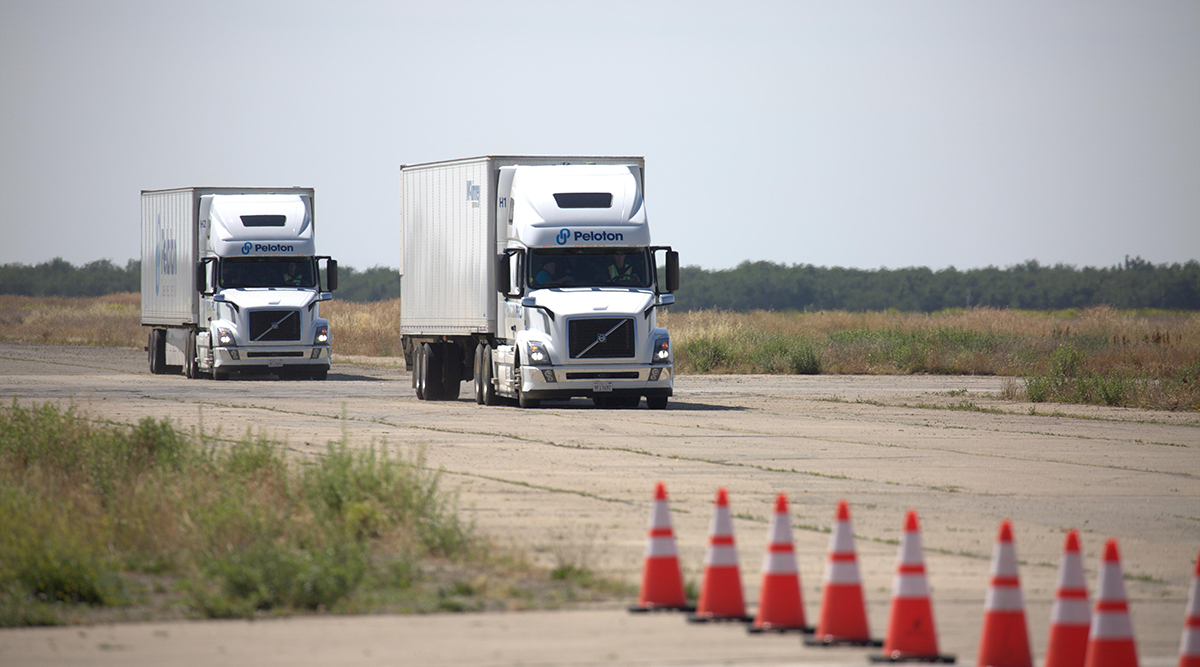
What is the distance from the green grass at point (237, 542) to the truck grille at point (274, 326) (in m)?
22.5

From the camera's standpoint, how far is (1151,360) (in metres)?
41.0

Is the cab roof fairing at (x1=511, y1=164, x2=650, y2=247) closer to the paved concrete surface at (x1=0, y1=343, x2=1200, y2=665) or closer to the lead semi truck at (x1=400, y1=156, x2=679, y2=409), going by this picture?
the lead semi truck at (x1=400, y1=156, x2=679, y2=409)

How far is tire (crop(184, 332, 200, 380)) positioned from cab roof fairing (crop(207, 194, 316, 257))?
9.89 ft

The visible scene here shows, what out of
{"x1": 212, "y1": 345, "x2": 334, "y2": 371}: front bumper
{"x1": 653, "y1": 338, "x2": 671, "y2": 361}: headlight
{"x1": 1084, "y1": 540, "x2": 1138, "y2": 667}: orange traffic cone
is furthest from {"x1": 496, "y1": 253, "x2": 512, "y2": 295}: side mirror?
{"x1": 1084, "y1": 540, "x2": 1138, "y2": 667}: orange traffic cone

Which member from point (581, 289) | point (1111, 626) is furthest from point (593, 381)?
point (1111, 626)

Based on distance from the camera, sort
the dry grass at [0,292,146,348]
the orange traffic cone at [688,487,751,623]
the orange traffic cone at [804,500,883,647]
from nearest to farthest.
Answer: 1. the orange traffic cone at [804,500,883,647]
2. the orange traffic cone at [688,487,751,623]
3. the dry grass at [0,292,146,348]

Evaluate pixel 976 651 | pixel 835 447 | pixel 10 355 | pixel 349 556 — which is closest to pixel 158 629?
pixel 349 556

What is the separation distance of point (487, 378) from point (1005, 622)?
2137cm

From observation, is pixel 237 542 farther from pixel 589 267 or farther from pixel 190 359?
pixel 190 359

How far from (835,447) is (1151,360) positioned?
2310cm

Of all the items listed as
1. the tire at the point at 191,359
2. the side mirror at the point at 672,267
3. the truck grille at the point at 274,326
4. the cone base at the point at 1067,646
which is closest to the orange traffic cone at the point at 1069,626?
the cone base at the point at 1067,646

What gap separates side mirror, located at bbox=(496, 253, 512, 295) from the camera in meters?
27.0

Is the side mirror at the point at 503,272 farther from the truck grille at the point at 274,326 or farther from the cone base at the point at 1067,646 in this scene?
the cone base at the point at 1067,646

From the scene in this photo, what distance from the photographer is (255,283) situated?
37844mm
